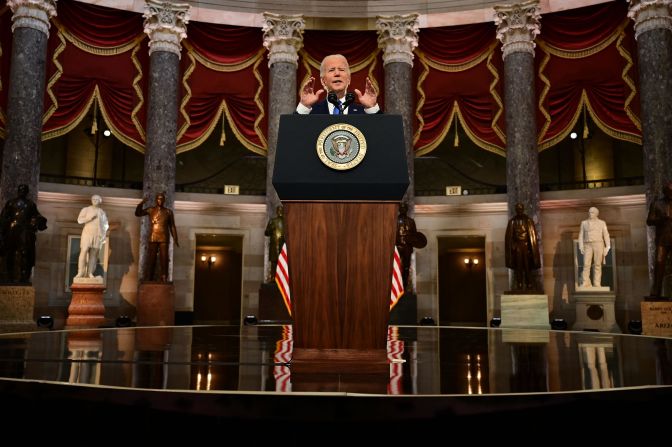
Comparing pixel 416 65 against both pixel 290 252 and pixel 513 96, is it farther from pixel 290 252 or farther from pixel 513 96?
pixel 290 252

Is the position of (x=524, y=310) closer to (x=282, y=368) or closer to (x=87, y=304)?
(x=87, y=304)

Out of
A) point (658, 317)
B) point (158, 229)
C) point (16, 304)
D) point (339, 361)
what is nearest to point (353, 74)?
point (158, 229)

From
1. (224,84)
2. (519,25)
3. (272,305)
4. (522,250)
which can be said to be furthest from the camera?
(224,84)

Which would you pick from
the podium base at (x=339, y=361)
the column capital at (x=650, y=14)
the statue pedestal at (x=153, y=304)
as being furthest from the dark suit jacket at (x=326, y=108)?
the column capital at (x=650, y=14)

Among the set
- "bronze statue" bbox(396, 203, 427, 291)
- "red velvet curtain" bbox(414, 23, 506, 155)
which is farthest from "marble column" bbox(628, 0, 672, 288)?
"bronze statue" bbox(396, 203, 427, 291)

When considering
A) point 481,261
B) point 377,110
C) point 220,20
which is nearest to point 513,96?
point 481,261

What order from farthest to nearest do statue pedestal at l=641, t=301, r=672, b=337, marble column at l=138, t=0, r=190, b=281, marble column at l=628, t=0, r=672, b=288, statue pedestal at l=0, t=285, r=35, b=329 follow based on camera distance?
1. marble column at l=138, t=0, r=190, b=281
2. marble column at l=628, t=0, r=672, b=288
3. statue pedestal at l=0, t=285, r=35, b=329
4. statue pedestal at l=641, t=301, r=672, b=337

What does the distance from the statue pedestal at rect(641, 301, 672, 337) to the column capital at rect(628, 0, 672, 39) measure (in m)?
6.42

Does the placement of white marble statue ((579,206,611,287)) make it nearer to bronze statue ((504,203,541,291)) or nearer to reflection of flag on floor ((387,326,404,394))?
bronze statue ((504,203,541,291))

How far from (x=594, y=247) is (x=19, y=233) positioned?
11315 mm

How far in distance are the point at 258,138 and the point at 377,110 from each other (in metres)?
11.8

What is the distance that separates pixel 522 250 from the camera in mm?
11914

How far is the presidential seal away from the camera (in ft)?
11.1

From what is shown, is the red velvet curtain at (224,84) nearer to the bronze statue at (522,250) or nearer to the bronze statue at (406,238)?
the bronze statue at (406,238)
